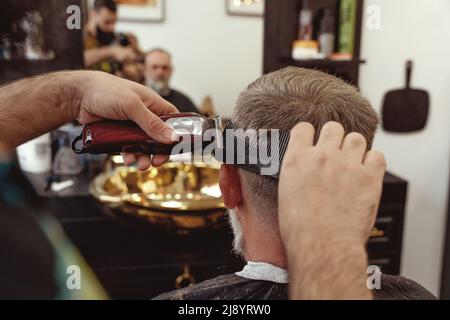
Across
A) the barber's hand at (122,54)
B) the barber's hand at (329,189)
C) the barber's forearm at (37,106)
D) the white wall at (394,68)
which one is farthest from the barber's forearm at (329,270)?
the barber's hand at (122,54)

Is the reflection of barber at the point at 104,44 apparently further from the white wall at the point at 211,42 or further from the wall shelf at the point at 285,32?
the wall shelf at the point at 285,32

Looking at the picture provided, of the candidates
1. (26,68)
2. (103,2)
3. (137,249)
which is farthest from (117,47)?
(137,249)

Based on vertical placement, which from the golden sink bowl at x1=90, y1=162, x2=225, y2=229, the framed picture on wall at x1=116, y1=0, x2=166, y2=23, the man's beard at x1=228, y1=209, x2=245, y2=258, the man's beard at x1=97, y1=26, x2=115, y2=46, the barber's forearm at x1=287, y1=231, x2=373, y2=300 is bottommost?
the golden sink bowl at x1=90, y1=162, x2=225, y2=229

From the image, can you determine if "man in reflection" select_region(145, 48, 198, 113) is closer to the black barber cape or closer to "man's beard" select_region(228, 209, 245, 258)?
"man's beard" select_region(228, 209, 245, 258)

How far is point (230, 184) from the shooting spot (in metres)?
1.01

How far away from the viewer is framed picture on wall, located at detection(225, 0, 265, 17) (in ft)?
6.79

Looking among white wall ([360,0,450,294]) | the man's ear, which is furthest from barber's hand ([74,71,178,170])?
white wall ([360,0,450,294])

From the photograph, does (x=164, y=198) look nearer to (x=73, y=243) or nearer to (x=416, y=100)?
(x=73, y=243)

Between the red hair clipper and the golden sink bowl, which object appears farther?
the golden sink bowl

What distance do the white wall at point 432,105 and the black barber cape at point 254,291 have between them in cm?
134

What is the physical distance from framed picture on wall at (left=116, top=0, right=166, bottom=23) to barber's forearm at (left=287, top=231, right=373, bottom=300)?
1.65 metres

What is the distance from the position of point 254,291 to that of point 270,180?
0.25 metres
